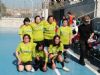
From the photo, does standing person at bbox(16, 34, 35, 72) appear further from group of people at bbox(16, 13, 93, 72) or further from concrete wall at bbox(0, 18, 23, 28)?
concrete wall at bbox(0, 18, 23, 28)

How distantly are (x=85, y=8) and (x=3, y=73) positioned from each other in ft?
83.4

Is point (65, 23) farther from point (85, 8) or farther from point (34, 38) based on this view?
point (85, 8)

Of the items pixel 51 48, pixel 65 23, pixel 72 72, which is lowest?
pixel 72 72

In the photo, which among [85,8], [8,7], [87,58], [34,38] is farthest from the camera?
[8,7]

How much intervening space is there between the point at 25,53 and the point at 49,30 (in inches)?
77.5

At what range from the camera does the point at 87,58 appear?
1533 cm

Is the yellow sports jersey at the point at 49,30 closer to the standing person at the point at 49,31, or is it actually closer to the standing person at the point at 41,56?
the standing person at the point at 49,31

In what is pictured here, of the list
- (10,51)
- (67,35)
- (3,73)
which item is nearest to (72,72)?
(67,35)

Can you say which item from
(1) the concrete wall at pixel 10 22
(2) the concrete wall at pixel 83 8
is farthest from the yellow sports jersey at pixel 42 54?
(1) the concrete wall at pixel 10 22

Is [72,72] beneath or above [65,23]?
beneath

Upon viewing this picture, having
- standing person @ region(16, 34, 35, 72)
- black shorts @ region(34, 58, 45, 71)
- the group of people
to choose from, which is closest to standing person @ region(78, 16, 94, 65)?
the group of people

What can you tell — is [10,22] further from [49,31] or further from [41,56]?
[41,56]

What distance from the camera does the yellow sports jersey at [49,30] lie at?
13.5 m

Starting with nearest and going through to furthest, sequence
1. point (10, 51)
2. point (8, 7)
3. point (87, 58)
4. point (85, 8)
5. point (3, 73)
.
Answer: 1. point (3, 73)
2. point (87, 58)
3. point (10, 51)
4. point (85, 8)
5. point (8, 7)
